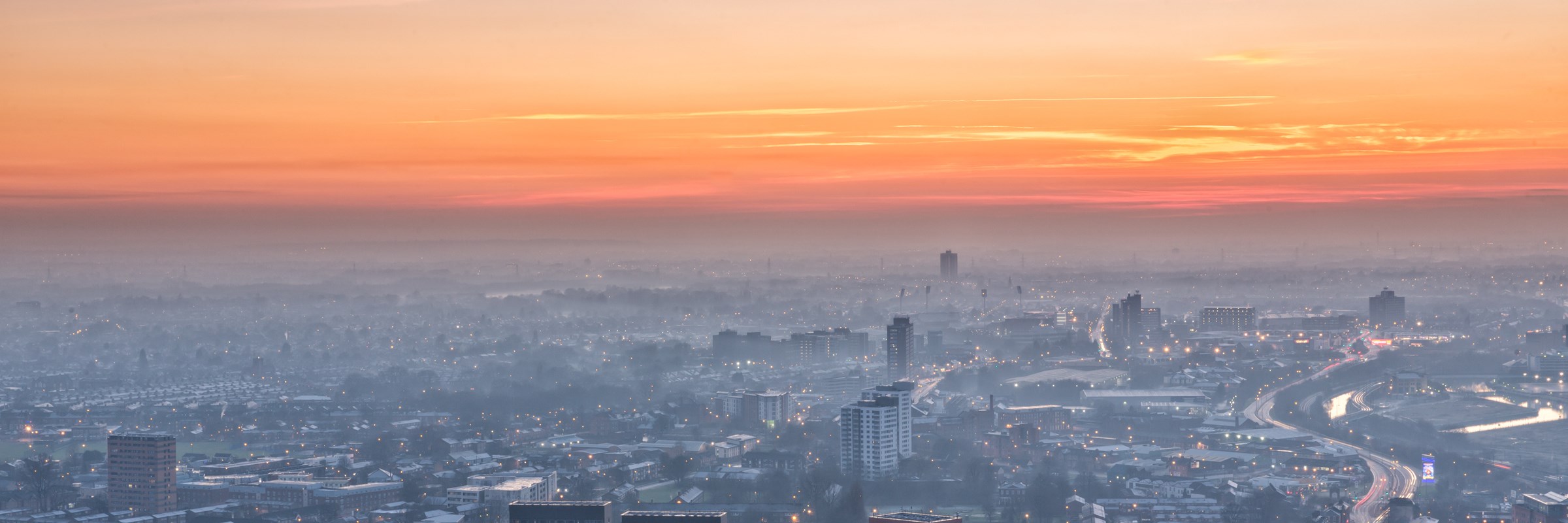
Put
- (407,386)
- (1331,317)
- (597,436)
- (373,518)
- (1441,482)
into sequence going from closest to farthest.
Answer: (373,518), (1441,482), (597,436), (407,386), (1331,317)

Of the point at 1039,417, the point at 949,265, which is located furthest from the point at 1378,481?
the point at 949,265

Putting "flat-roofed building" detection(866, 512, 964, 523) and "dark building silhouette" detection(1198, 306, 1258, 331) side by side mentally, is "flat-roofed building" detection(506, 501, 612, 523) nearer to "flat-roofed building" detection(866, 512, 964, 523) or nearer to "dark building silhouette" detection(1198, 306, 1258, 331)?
"flat-roofed building" detection(866, 512, 964, 523)

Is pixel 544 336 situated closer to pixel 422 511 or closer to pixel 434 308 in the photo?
pixel 434 308

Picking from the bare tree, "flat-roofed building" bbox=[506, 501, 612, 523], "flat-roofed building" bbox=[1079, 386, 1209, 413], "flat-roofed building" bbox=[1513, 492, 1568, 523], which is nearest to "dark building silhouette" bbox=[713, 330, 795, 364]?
"flat-roofed building" bbox=[1079, 386, 1209, 413]

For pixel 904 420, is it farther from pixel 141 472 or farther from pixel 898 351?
pixel 898 351

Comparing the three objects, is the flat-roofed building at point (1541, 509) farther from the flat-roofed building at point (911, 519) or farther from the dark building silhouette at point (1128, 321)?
the dark building silhouette at point (1128, 321)

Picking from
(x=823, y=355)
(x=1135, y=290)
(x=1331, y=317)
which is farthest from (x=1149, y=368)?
(x=1135, y=290)
